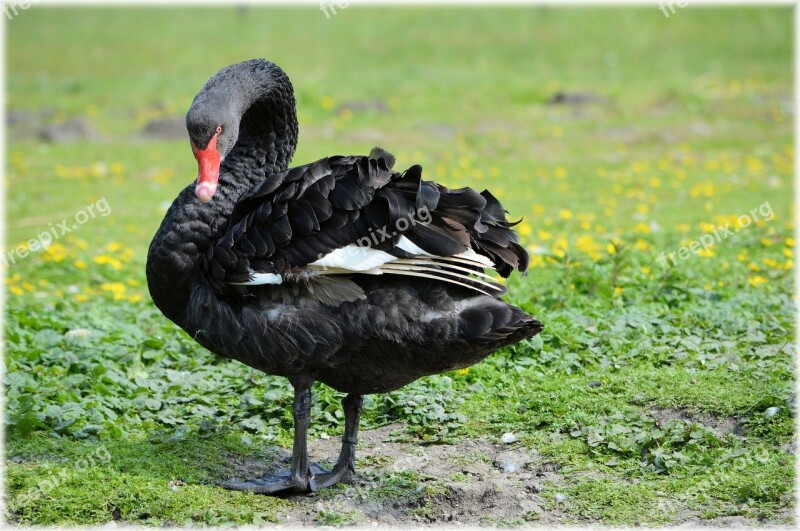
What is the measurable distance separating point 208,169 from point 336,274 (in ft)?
2.59

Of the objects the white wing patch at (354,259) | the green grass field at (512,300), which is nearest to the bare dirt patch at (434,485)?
the green grass field at (512,300)

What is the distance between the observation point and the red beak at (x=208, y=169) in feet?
13.8

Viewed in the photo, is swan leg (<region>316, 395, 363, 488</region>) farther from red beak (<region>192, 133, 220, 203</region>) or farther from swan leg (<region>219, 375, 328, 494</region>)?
red beak (<region>192, 133, 220, 203</region>)

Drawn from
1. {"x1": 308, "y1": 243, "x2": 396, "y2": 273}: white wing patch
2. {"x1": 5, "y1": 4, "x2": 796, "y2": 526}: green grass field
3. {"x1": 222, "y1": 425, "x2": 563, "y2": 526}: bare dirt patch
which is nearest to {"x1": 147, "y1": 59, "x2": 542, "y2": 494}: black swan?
{"x1": 308, "y1": 243, "x2": 396, "y2": 273}: white wing patch

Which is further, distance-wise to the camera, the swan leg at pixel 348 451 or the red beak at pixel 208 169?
the swan leg at pixel 348 451

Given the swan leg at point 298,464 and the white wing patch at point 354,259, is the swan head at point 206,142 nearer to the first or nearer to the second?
the white wing patch at point 354,259

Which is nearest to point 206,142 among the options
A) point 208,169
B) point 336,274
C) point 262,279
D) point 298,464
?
point 208,169

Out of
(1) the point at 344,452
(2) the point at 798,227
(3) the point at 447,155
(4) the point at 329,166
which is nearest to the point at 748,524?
(1) the point at 344,452

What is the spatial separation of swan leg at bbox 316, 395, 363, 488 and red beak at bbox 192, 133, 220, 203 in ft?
3.76

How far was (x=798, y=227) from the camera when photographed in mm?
7801

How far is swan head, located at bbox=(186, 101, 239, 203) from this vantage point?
4.24m

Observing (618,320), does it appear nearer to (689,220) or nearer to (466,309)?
(466,309)

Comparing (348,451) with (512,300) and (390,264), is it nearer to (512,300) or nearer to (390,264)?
(390,264)

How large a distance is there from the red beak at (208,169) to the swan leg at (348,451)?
115 centimetres
